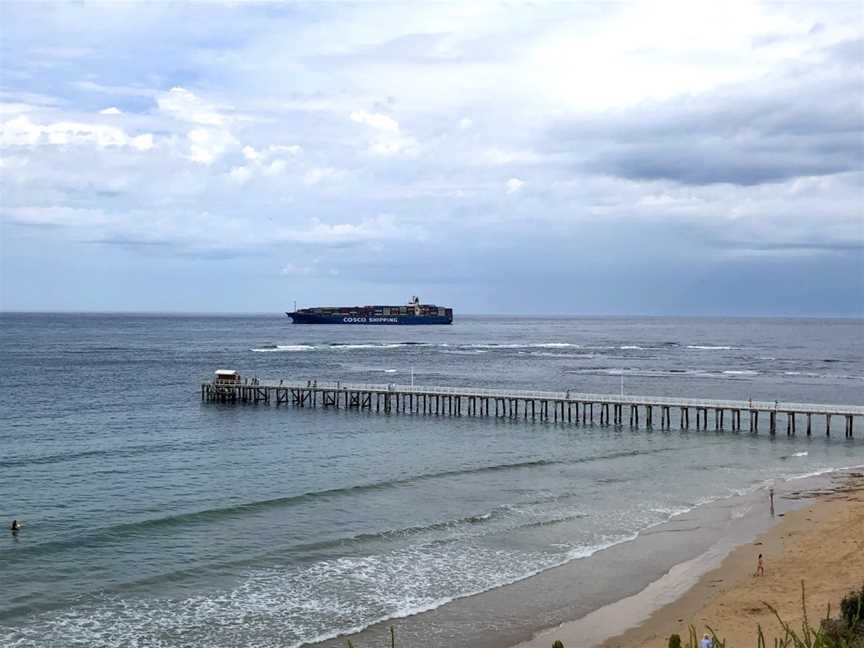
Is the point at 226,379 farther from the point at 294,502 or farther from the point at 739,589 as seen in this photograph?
the point at 739,589

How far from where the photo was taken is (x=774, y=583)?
26.9 metres

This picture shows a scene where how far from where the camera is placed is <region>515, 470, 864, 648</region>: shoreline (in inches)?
913

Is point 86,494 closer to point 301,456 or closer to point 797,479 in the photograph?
point 301,456

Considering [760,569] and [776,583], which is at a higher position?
[760,569]

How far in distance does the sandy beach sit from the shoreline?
3 centimetres

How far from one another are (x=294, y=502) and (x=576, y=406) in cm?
3434

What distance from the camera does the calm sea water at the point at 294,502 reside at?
25.6 m

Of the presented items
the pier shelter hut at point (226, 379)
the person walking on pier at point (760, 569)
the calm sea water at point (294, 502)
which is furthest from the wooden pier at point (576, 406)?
the person walking on pier at point (760, 569)

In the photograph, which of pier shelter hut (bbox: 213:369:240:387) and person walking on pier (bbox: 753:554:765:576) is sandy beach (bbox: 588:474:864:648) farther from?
pier shelter hut (bbox: 213:369:240:387)

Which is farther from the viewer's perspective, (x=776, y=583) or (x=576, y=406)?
(x=576, y=406)

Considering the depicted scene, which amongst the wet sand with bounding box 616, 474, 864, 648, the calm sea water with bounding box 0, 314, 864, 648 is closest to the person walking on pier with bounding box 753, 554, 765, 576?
the wet sand with bounding box 616, 474, 864, 648

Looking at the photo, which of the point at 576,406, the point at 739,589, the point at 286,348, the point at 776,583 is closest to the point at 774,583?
the point at 776,583

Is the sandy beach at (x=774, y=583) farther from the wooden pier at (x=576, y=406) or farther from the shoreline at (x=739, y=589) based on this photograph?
the wooden pier at (x=576, y=406)

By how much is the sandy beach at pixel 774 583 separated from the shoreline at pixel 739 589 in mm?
27
